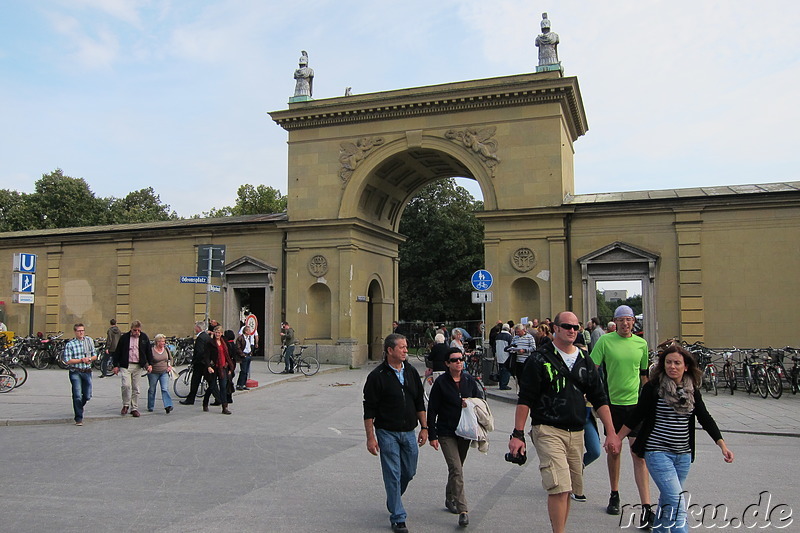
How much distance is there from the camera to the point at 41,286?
31906 millimetres

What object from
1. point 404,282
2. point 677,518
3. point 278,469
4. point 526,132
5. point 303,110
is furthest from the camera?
point 404,282

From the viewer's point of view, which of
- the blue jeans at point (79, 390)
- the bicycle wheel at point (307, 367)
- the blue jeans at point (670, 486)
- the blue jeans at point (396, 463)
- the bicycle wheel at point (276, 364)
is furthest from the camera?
the bicycle wheel at point (276, 364)

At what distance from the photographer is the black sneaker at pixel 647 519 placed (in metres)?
6.20

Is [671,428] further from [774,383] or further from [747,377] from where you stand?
[747,377]

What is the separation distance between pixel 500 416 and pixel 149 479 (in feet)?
24.4

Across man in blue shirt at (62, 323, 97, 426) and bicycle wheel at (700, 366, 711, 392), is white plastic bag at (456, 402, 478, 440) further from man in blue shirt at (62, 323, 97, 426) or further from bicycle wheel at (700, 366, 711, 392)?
bicycle wheel at (700, 366, 711, 392)

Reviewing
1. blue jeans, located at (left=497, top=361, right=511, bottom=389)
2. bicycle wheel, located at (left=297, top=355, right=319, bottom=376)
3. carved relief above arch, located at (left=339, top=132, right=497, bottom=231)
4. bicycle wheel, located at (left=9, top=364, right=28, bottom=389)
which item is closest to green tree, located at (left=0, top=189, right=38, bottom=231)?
carved relief above arch, located at (left=339, top=132, right=497, bottom=231)

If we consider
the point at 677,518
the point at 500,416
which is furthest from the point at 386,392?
the point at 500,416

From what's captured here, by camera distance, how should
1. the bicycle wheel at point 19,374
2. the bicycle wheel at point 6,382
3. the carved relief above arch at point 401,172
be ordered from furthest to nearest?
the carved relief above arch at point 401,172, the bicycle wheel at point 19,374, the bicycle wheel at point 6,382

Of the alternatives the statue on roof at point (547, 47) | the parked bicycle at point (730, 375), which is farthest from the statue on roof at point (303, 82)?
the parked bicycle at point (730, 375)

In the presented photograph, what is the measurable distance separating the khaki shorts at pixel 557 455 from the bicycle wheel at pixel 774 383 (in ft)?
41.4

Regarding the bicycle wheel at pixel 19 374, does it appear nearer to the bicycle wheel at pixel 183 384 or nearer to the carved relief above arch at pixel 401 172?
the bicycle wheel at pixel 183 384

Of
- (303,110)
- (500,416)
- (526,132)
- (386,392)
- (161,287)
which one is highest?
(303,110)

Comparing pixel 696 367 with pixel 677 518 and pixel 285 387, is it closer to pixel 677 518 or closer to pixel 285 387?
pixel 677 518
